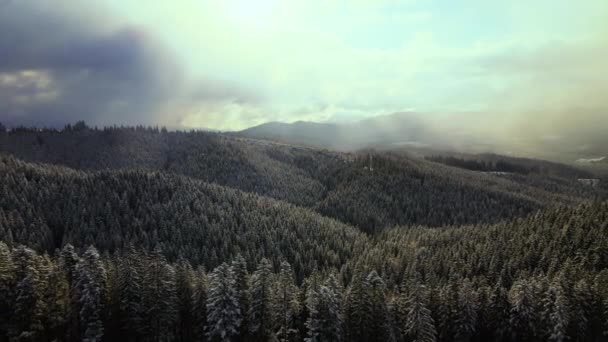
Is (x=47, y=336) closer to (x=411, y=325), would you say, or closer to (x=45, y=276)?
(x=45, y=276)

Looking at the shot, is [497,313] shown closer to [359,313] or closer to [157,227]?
[359,313]

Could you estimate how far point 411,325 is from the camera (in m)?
79.6

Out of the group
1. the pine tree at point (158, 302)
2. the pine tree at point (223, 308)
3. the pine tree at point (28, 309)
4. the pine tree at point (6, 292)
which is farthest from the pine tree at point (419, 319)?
the pine tree at point (6, 292)

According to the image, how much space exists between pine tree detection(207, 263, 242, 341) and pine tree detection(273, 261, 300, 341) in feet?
25.5

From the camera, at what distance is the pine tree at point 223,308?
75688mm

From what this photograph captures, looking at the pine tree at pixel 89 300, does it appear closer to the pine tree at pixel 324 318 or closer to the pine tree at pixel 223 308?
the pine tree at pixel 223 308

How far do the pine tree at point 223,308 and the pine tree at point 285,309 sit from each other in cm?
778

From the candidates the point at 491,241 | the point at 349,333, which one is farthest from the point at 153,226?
the point at 491,241

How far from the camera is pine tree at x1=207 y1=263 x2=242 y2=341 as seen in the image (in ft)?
248

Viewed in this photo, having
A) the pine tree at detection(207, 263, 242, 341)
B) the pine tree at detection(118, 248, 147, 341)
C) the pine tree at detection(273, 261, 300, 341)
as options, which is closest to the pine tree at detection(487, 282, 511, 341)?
the pine tree at detection(273, 261, 300, 341)

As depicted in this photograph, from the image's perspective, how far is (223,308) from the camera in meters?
76.0

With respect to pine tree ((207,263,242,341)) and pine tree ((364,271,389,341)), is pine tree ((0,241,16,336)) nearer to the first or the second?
pine tree ((207,263,242,341))

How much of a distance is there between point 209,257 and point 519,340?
9930 cm

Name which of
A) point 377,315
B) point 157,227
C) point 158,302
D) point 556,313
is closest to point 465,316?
point 556,313
